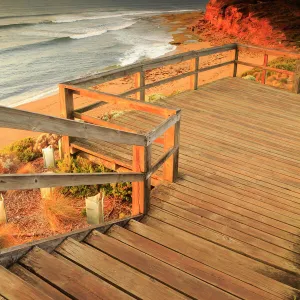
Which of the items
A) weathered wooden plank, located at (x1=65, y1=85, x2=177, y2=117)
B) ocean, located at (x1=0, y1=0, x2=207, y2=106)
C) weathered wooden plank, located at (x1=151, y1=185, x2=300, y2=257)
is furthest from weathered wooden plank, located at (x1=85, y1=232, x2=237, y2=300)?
ocean, located at (x1=0, y1=0, x2=207, y2=106)

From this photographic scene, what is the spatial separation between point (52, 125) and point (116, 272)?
4.14 feet

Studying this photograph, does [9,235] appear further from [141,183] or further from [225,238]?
[225,238]

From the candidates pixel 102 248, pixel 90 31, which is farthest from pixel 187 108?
pixel 90 31

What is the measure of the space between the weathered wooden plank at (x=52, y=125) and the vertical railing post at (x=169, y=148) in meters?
1.17

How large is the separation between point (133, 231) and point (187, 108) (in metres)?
4.83

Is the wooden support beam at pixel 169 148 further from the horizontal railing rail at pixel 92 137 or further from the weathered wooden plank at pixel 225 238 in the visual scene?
the weathered wooden plank at pixel 225 238

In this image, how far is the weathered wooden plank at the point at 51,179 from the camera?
96.0 inches

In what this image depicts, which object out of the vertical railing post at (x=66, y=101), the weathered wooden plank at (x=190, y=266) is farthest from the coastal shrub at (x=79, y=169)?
the weathered wooden plank at (x=190, y=266)

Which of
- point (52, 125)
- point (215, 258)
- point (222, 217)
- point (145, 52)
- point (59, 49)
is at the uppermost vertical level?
point (52, 125)

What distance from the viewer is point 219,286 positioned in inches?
118

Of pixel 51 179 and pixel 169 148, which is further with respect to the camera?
pixel 169 148

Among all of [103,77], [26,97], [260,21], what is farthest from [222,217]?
[260,21]

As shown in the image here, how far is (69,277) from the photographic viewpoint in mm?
2752

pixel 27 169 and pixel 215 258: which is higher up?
pixel 215 258
